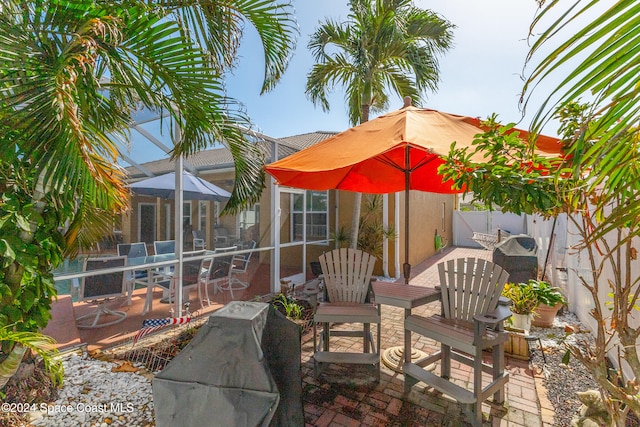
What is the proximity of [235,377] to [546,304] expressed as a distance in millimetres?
4830

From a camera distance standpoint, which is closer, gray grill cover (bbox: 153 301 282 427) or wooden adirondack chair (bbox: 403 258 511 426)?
gray grill cover (bbox: 153 301 282 427)

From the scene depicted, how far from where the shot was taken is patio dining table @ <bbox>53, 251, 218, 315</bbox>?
3.38 metres

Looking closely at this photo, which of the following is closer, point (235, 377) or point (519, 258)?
point (235, 377)

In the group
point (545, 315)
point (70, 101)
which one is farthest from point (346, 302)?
point (545, 315)

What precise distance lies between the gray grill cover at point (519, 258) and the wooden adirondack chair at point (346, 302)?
3537 mm

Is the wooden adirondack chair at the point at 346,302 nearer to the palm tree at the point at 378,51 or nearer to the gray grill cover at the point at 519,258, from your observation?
the palm tree at the point at 378,51

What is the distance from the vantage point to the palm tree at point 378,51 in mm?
5906

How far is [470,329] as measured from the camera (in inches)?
106

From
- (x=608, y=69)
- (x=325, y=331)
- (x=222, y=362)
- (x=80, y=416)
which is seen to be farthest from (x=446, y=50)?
(x=80, y=416)

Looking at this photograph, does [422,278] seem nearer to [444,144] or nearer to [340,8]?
[444,144]

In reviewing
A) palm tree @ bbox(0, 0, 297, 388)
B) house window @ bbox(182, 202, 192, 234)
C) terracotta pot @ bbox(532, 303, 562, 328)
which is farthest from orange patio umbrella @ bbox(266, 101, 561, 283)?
terracotta pot @ bbox(532, 303, 562, 328)

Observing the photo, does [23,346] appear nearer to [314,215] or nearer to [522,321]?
[522,321]

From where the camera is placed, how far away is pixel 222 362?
48.4 inches

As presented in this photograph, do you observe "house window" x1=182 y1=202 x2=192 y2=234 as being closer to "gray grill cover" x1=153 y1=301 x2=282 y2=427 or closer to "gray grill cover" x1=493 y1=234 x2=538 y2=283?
"gray grill cover" x1=153 y1=301 x2=282 y2=427
